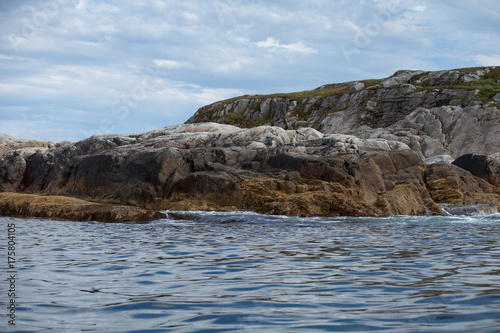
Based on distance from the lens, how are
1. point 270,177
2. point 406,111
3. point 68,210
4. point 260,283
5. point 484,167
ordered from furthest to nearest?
point 406,111, point 484,167, point 270,177, point 68,210, point 260,283

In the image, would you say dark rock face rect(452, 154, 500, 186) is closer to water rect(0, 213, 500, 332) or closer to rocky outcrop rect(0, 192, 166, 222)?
water rect(0, 213, 500, 332)

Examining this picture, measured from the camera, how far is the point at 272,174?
2567 cm

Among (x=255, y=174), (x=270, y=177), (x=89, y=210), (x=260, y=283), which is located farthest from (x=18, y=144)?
(x=260, y=283)

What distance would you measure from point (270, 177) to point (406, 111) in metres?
44.0

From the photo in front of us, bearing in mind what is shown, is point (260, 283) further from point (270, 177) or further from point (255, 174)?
point (255, 174)

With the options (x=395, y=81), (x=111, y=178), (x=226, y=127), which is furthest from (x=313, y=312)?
(x=395, y=81)

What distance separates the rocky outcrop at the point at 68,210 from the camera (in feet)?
69.4

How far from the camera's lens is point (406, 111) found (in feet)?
209

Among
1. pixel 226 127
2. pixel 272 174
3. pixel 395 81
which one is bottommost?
pixel 272 174

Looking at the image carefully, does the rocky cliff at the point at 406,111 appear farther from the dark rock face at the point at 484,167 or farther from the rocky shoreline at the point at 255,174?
the dark rock face at the point at 484,167

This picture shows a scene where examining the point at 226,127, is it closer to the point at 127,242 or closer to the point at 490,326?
the point at 127,242

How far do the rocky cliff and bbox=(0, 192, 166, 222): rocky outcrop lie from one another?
29700 mm

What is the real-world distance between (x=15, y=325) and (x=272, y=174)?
824 inches

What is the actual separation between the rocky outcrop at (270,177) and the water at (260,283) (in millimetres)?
8822
